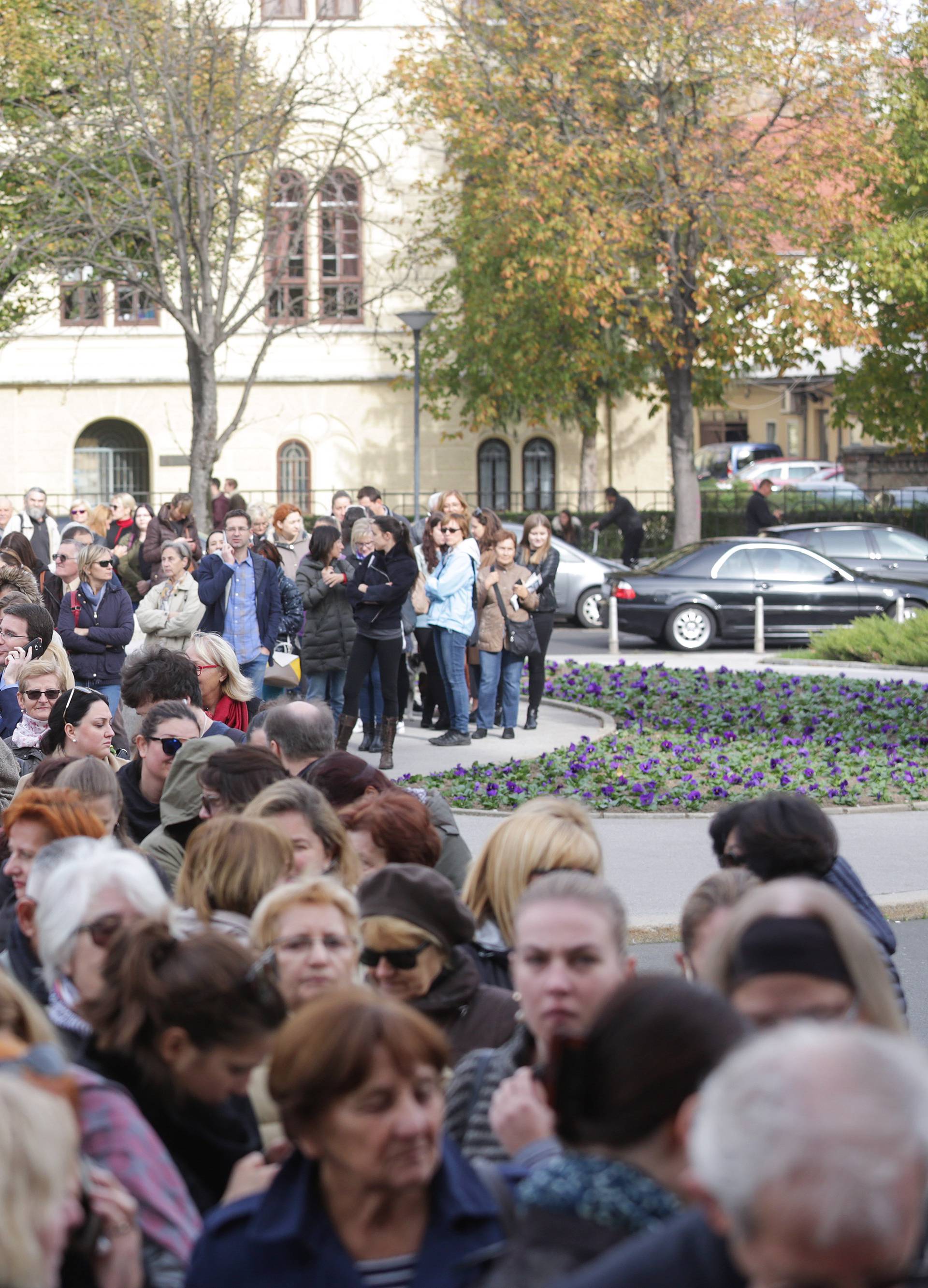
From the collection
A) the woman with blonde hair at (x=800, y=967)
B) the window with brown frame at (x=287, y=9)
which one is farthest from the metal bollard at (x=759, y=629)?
the woman with blonde hair at (x=800, y=967)

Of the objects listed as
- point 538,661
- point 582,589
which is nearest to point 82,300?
point 582,589

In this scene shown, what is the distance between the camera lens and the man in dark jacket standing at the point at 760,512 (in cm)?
3155

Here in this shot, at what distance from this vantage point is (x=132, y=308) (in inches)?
1620

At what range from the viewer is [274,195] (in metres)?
30.5

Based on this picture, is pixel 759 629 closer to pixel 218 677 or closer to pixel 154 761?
pixel 218 677

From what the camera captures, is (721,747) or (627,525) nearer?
(721,747)

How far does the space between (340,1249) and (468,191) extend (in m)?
37.0

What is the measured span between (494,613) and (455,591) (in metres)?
0.91

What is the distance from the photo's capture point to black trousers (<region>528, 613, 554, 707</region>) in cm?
1614

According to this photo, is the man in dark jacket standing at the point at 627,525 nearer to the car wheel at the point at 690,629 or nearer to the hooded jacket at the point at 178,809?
the car wheel at the point at 690,629

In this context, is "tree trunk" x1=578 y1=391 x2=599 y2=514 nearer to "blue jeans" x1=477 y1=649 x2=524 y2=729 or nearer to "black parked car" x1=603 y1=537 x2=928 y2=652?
"black parked car" x1=603 y1=537 x2=928 y2=652

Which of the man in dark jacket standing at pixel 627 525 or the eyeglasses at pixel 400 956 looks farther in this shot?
the man in dark jacket standing at pixel 627 525

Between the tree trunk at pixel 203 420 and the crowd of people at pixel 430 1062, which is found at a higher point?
the tree trunk at pixel 203 420

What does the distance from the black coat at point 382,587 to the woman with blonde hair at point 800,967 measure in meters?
10.6
